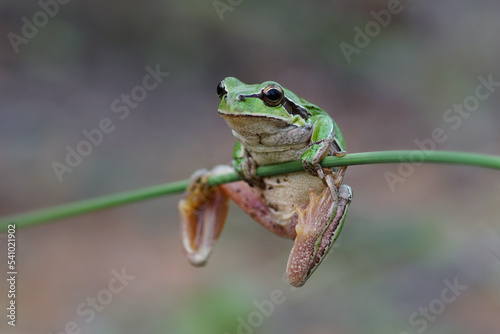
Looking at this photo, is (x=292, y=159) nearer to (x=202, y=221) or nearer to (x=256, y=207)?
(x=256, y=207)

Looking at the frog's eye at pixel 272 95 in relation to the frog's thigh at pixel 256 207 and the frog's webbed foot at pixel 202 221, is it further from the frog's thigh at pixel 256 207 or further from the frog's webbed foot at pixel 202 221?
the frog's webbed foot at pixel 202 221

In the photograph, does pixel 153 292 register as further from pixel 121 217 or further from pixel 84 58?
pixel 84 58

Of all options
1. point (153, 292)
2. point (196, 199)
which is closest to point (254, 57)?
point (153, 292)

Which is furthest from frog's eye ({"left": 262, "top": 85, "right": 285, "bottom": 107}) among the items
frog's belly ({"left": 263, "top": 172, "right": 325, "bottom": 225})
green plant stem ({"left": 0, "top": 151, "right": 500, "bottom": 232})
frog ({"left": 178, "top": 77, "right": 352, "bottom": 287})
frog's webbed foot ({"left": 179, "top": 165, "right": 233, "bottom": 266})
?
frog's webbed foot ({"left": 179, "top": 165, "right": 233, "bottom": 266})

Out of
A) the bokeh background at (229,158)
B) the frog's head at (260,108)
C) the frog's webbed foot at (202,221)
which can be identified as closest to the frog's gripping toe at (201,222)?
the frog's webbed foot at (202,221)

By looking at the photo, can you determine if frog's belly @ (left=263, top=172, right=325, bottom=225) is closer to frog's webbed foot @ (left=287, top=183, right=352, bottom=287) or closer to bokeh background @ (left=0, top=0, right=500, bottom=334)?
frog's webbed foot @ (left=287, top=183, right=352, bottom=287)

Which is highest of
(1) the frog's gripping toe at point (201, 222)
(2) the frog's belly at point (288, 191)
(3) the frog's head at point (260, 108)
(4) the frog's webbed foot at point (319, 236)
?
(3) the frog's head at point (260, 108)

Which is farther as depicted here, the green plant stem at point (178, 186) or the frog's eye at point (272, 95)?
the frog's eye at point (272, 95)

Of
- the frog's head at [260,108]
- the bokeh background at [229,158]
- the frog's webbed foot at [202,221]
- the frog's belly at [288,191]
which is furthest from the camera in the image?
the bokeh background at [229,158]
